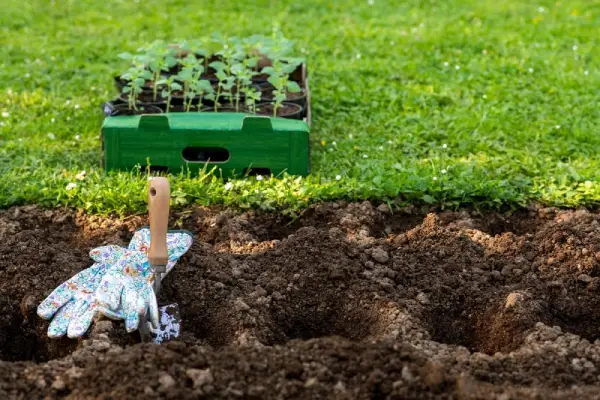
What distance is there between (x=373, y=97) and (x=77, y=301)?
11.7ft

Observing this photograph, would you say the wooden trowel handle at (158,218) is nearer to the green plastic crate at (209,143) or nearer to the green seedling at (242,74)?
the green plastic crate at (209,143)

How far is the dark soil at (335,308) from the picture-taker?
3.34m

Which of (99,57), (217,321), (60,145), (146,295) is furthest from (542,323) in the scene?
(99,57)

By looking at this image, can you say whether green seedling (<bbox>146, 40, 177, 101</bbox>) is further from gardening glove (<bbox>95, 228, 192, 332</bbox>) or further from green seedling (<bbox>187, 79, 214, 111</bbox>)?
gardening glove (<bbox>95, 228, 192, 332</bbox>)

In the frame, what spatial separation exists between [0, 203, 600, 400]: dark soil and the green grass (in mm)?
241

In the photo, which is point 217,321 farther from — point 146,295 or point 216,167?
point 216,167

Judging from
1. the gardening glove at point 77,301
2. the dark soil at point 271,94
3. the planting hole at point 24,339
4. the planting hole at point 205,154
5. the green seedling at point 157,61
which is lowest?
the planting hole at point 24,339

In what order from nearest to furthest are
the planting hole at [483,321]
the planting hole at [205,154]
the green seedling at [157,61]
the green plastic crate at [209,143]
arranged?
the planting hole at [483,321] → the green plastic crate at [209,143] → the planting hole at [205,154] → the green seedling at [157,61]

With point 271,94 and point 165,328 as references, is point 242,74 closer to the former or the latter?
point 271,94

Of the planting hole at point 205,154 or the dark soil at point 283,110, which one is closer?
the planting hole at point 205,154

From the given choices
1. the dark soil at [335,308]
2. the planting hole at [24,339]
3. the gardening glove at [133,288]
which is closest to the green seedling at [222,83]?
the dark soil at [335,308]

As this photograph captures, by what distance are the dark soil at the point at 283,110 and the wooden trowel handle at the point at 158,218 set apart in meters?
2.11

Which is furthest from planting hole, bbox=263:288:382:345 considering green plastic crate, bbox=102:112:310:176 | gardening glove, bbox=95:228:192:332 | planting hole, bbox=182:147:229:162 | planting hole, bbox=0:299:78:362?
planting hole, bbox=182:147:229:162

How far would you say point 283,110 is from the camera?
6.14 m
